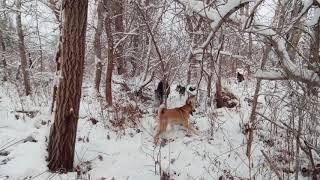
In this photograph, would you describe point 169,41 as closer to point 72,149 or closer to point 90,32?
point 90,32

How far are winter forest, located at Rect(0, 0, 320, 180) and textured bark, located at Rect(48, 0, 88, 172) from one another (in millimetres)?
16

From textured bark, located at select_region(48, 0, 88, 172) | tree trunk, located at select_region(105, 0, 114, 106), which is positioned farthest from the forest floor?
tree trunk, located at select_region(105, 0, 114, 106)

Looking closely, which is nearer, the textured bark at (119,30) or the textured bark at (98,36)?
the textured bark at (98,36)

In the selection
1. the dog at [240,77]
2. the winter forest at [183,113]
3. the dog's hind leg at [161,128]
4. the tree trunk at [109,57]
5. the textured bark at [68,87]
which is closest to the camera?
the winter forest at [183,113]

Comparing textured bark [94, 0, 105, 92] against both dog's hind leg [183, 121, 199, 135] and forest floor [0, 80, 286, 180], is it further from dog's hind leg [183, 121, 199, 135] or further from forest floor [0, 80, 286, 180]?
dog's hind leg [183, 121, 199, 135]

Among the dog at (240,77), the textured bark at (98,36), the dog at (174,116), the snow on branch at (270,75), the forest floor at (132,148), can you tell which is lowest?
the forest floor at (132,148)

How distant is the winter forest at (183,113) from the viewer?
17.3ft

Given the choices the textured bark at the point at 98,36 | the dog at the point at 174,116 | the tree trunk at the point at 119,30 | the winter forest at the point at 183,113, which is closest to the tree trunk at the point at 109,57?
the winter forest at the point at 183,113

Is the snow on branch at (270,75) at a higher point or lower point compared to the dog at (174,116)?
higher

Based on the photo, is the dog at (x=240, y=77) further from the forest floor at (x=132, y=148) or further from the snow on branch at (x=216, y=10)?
the snow on branch at (x=216, y=10)

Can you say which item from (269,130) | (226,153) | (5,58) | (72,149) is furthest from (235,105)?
(5,58)

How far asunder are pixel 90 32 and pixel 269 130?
675cm

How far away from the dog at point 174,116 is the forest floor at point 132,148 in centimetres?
20

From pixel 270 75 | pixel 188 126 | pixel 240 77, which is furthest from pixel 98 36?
pixel 270 75
